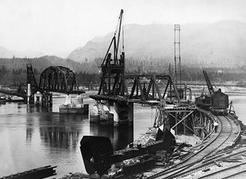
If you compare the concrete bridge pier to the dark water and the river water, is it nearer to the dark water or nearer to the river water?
the river water

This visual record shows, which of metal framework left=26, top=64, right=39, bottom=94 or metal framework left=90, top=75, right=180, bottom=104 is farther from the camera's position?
metal framework left=26, top=64, right=39, bottom=94

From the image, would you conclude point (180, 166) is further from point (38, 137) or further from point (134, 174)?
point (38, 137)

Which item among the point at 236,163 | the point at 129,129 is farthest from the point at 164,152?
the point at 129,129

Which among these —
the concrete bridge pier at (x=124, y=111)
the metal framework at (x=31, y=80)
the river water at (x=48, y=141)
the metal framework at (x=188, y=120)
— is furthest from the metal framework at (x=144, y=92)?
the metal framework at (x=31, y=80)

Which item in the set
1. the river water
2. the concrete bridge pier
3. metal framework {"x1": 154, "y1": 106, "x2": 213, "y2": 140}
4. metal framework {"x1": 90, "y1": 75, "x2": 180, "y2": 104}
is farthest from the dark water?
metal framework {"x1": 154, "y1": 106, "x2": 213, "y2": 140}

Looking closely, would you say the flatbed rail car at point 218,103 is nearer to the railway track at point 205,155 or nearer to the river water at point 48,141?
the river water at point 48,141

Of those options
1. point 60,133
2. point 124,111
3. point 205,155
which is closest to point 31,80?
point 124,111
